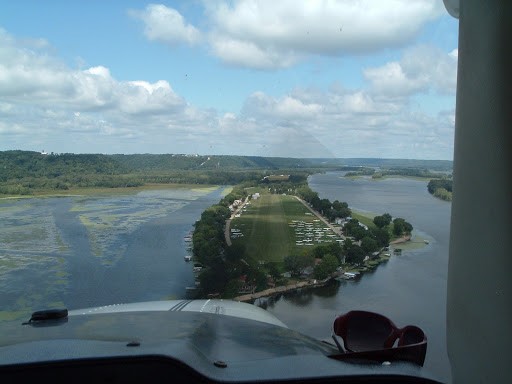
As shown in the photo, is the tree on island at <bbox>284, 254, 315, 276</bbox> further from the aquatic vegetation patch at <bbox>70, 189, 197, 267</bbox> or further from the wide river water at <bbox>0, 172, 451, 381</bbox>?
the aquatic vegetation patch at <bbox>70, 189, 197, 267</bbox>

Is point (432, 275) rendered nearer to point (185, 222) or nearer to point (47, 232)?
point (185, 222)

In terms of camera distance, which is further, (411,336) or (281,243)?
(281,243)

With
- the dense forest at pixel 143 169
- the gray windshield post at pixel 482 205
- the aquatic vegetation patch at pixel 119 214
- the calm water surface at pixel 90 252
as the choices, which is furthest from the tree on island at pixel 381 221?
the gray windshield post at pixel 482 205

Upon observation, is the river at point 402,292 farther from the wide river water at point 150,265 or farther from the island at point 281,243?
the island at point 281,243

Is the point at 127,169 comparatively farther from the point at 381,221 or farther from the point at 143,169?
the point at 381,221

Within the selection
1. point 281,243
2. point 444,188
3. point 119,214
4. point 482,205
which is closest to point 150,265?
point 281,243
